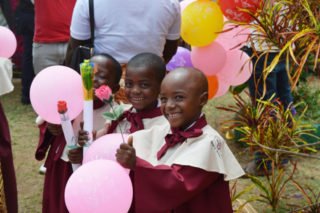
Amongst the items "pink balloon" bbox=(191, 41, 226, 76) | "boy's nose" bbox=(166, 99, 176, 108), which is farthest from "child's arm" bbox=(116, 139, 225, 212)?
"pink balloon" bbox=(191, 41, 226, 76)

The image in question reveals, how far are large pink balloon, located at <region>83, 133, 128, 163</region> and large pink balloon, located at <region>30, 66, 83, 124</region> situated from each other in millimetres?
244

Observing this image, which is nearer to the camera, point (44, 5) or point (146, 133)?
point (146, 133)

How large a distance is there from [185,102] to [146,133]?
0.27 meters

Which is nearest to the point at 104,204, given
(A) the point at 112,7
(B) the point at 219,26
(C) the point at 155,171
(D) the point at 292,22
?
(C) the point at 155,171

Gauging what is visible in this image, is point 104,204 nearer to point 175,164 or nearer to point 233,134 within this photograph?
point 175,164

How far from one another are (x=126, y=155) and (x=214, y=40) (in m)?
1.58

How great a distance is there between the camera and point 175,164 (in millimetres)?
1954

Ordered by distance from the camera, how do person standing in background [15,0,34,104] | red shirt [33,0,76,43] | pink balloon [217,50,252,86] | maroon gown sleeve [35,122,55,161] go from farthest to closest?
person standing in background [15,0,34,104]
red shirt [33,0,76,43]
pink balloon [217,50,252,86]
maroon gown sleeve [35,122,55,161]

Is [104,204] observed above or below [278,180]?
above

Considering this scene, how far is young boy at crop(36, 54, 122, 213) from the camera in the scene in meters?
2.39

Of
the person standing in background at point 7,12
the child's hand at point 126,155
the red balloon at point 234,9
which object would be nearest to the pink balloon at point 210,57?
the red balloon at point 234,9

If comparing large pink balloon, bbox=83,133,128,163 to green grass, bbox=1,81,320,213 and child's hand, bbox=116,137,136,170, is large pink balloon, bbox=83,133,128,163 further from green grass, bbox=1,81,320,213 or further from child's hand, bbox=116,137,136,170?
green grass, bbox=1,81,320,213

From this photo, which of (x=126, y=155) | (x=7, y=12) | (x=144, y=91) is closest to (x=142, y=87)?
(x=144, y=91)

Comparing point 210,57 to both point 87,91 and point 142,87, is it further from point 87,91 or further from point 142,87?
point 87,91
